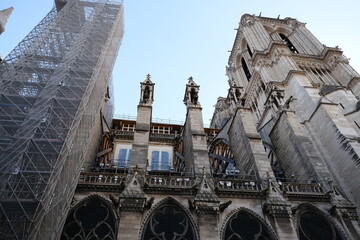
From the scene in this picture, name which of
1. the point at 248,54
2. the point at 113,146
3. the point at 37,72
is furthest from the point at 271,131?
the point at 248,54

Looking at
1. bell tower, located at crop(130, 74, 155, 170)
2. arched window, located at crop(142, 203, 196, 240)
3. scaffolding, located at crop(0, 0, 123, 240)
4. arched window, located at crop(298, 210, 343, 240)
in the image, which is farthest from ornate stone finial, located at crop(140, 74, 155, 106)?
arched window, located at crop(298, 210, 343, 240)

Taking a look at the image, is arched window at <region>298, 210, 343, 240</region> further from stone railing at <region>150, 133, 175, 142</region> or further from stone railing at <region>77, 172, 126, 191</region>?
stone railing at <region>150, 133, 175, 142</region>

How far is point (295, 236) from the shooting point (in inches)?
394

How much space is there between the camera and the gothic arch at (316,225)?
10789 mm

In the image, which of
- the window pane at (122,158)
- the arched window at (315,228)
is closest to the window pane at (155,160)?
the window pane at (122,158)

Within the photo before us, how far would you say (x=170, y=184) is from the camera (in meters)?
11.5

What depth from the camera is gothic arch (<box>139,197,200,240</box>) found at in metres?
10.1

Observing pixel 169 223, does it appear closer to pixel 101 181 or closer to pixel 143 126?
pixel 101 181

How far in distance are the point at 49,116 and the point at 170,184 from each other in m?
5.93

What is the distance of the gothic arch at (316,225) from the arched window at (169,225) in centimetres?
442

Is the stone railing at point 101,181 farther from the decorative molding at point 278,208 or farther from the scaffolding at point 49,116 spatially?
the decorative molding at point 278,208

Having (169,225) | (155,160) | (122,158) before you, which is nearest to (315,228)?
(169,225)

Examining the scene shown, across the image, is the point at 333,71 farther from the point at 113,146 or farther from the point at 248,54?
the point at 113,146

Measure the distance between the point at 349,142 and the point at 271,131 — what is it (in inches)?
186
